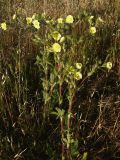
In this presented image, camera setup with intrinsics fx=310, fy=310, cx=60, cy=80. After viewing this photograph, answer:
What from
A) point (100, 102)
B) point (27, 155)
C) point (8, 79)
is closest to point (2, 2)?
point (8, 79)

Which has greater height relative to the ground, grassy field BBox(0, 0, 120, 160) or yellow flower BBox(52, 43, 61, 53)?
yellow flower BBox(52, 43, 61, 53)

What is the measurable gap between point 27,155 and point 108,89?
0.84 metres

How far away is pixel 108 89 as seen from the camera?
7.57 feet

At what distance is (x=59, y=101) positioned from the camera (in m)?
1.64

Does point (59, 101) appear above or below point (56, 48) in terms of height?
below

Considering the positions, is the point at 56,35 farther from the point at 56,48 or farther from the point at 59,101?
the point at 59,101

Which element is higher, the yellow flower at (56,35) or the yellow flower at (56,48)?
the yellow flower at (56,35)

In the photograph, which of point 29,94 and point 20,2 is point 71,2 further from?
point 29,94

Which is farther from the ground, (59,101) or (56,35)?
(56,35)

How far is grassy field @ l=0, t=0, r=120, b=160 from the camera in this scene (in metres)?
1.73

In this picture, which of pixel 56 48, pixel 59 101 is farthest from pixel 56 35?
pixel 59 101

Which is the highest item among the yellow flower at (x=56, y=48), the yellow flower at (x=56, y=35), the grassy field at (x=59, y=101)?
the yellow flower at (x=56, y=35)

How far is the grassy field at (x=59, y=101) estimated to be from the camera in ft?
5.66

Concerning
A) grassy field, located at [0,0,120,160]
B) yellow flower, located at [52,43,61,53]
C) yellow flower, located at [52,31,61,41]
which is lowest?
grassy field, located at [0,0,120,160]
